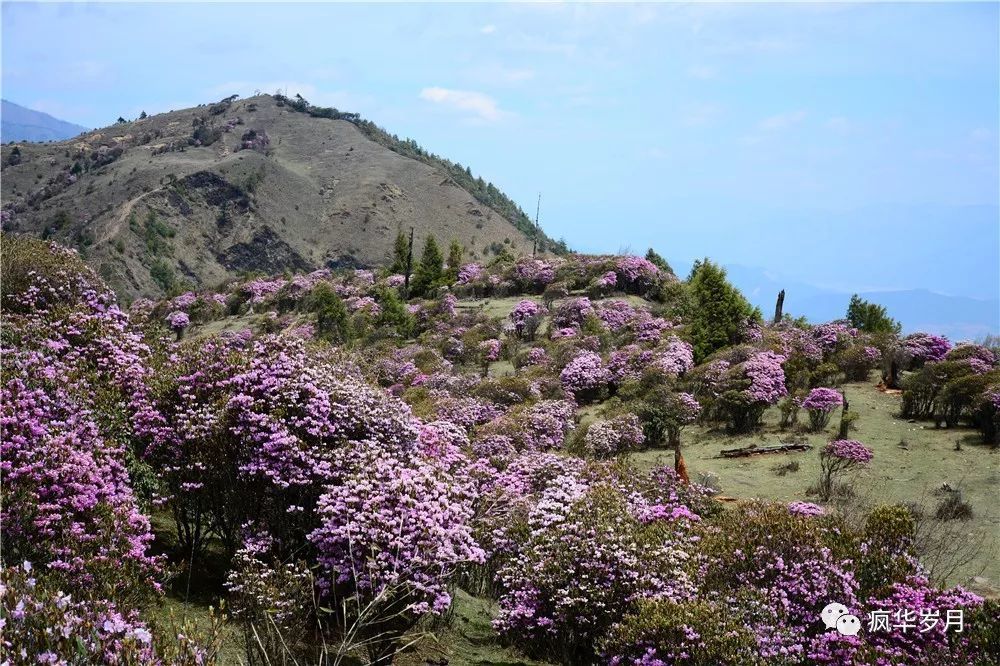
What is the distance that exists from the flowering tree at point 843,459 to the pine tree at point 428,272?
38.6 meters

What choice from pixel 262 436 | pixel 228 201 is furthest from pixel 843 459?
pixel 228 201

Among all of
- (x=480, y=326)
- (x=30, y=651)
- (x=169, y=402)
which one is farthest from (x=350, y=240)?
(x=30, y=651)

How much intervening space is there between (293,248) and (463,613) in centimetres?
10694

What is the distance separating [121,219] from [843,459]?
10222 cm

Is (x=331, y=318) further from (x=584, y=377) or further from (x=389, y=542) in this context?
(x=389, y=542)

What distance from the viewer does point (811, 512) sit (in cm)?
1300

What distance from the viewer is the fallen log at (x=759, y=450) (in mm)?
21266

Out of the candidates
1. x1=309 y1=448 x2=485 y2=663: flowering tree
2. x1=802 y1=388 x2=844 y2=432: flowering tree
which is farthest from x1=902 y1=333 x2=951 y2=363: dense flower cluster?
x1=309 y1=448 x2=485 y2=663: flowering tree

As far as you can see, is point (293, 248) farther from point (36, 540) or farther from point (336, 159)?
point (36, 540)

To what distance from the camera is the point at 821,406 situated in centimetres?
2278

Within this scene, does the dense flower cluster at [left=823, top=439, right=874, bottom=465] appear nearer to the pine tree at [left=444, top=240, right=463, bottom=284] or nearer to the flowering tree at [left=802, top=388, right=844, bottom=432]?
the flowering tree at [left=802, top=388, right=844, bottom=432]

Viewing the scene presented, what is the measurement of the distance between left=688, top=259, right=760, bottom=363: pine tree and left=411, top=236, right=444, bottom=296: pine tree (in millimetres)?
24493

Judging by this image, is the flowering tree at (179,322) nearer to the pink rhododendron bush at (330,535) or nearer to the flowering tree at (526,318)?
the flowering tree at (526,318)

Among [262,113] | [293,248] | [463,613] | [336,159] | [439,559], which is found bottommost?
[463,613]
